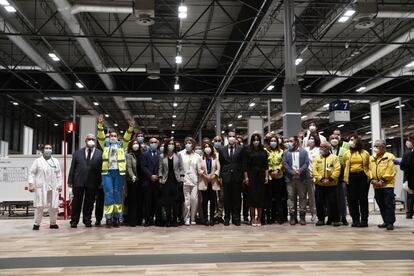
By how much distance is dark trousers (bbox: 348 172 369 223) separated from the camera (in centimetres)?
704

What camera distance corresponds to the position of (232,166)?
722 centimetres

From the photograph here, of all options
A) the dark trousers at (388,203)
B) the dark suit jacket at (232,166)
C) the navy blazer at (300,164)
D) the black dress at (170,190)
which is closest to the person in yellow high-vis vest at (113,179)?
the black dress at (170,190)

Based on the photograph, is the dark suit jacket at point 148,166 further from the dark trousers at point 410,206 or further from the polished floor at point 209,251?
the dark trousers at point 410,206

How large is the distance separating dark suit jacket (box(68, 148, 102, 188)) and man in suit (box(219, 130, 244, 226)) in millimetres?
2063

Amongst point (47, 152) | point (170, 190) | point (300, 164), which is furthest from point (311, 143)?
point (47, 152)

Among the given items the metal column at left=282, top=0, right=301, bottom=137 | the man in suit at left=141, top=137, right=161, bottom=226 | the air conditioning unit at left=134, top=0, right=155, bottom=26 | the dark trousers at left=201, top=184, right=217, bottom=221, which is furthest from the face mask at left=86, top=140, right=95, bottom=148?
the metal column at left=282, top=0, right=301, bottom=137

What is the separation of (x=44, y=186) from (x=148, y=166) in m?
1.70

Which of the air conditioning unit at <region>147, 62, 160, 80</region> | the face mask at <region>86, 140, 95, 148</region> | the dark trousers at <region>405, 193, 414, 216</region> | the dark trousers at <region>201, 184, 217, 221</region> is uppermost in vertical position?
the air conditioning unit at <region>147, 62, 160, 80</region>

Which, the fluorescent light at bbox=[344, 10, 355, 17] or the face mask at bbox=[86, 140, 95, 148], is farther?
the fluorescent light at bbox=[344, 10, 355, 17]

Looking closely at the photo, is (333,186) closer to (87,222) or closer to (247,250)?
(247,250)

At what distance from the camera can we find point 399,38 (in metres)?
12.6

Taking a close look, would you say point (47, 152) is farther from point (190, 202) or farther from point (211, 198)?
point (211, 198)

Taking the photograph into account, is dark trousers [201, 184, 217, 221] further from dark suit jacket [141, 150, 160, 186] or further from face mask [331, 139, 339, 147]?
face mask [331, 139, 339, 147]

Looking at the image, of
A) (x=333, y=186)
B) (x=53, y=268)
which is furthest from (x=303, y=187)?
(x=53, y=268)
